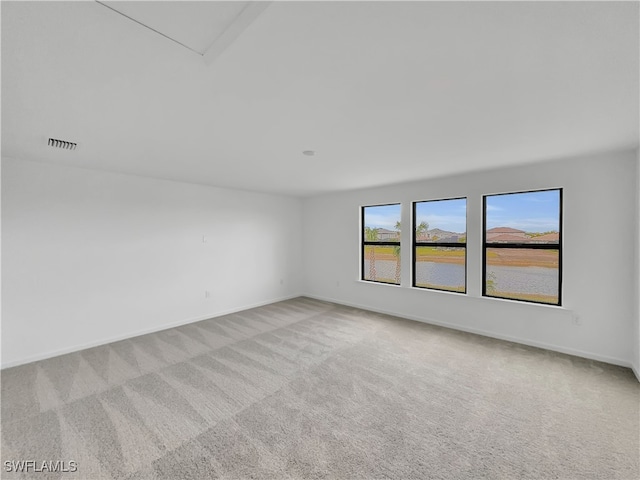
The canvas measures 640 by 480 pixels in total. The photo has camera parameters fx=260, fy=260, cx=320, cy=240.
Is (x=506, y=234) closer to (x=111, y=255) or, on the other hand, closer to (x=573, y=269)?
(x=573, y=269)

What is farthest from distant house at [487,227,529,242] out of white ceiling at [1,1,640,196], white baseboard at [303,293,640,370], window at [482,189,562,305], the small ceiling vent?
the small ceiling vent

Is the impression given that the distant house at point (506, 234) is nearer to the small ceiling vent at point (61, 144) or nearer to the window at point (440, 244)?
the window at point (440, 244)

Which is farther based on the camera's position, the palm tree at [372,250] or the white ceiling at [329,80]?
the palm tree at [372,250]

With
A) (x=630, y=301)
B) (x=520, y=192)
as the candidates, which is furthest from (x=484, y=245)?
(x=630, y=301)

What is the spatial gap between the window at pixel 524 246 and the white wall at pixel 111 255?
4101 millimetres

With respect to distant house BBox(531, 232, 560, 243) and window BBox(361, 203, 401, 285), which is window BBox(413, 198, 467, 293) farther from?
distant house BBox(531, 232, 560, 243)

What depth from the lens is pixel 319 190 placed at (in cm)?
512

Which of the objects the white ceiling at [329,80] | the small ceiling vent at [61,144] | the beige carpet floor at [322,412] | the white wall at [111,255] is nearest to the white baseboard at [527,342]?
the beige carpet floor at [322,412]

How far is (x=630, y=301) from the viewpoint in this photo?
283 cm

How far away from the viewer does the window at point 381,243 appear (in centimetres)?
482

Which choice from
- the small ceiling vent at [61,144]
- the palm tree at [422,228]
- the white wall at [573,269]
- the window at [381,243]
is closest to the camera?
the small ceiling vent at [61,144]

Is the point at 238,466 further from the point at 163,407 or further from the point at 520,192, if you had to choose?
the point at 520,192

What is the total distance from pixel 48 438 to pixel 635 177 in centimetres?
577

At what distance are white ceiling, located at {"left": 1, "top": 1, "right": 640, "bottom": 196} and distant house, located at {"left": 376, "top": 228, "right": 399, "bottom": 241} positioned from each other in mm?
2165
